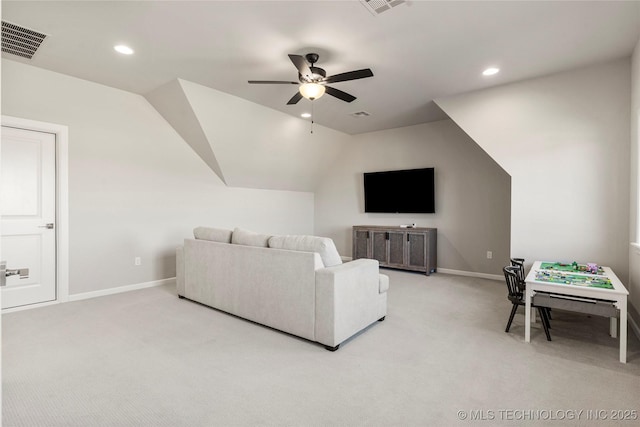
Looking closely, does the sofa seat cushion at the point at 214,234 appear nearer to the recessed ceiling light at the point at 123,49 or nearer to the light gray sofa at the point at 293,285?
the light gray sofa at the point at 293,285

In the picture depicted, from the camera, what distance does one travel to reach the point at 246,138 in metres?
5.58

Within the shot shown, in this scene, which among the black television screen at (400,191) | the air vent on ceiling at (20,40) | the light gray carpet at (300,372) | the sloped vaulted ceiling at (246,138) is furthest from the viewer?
the black television screen at (400,191)

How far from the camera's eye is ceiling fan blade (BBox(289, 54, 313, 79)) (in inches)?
122

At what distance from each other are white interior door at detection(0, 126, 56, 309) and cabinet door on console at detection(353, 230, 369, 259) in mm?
4618

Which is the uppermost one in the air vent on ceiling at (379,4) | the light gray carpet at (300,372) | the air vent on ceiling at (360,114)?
the air vent on ceiling at (379,4)

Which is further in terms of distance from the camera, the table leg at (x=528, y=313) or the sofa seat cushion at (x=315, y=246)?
the sofa seat cushion at (x=315, y=246)

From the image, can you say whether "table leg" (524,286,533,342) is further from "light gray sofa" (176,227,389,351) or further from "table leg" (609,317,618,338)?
"light gray sofa" (176,227,389,351)

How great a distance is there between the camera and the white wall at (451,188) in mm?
5598

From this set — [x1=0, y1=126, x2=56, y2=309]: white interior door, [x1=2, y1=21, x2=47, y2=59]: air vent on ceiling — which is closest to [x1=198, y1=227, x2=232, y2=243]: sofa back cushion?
[x1=0, y1=126, x2=56, y2=309]: white interior door

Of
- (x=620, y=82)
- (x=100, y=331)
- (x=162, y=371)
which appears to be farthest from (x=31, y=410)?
(x=620, y=82)

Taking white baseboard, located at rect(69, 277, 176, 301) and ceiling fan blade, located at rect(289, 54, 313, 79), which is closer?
ceiling fan blade, located at rect(289, 54, 313, 79)

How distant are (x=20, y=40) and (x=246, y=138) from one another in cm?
283

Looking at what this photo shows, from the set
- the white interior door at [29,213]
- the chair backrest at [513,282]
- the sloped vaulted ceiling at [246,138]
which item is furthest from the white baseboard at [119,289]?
the chair backrest at [513,282]

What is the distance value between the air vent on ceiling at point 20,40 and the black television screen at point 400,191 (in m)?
5.24
